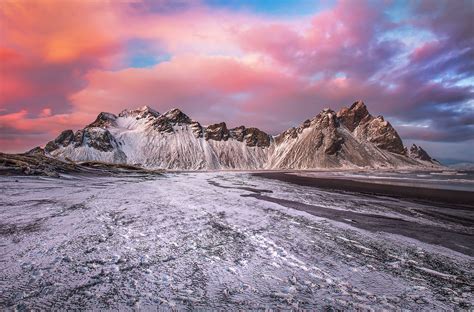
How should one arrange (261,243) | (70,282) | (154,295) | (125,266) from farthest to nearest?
(261,243), (125,266), (70,282), (154,295)

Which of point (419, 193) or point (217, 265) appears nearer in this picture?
point (217, 265)

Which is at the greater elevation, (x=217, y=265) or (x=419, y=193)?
(x=217, y=265)

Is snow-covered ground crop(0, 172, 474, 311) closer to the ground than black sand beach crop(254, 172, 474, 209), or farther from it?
farther from it

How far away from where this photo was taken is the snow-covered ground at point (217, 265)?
571 centimetres

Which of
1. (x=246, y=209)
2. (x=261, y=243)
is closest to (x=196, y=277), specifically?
(x=261, y=243)

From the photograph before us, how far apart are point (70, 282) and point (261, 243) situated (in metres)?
6.15

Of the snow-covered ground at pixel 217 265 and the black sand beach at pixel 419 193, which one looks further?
the black sand beach at pixel 419 193

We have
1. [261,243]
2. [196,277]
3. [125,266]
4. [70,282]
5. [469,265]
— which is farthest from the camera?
[261,243]

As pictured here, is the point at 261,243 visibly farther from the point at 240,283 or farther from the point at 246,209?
the point at 246,209

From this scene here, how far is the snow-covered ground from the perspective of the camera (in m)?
5.71

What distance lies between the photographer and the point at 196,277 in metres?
6.73

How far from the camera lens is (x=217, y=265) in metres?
7.64

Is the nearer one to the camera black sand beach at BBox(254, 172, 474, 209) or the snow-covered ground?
the snow-covered ground

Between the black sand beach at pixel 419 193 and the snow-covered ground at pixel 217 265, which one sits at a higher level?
the snow-covered ground at pixel 217 265
